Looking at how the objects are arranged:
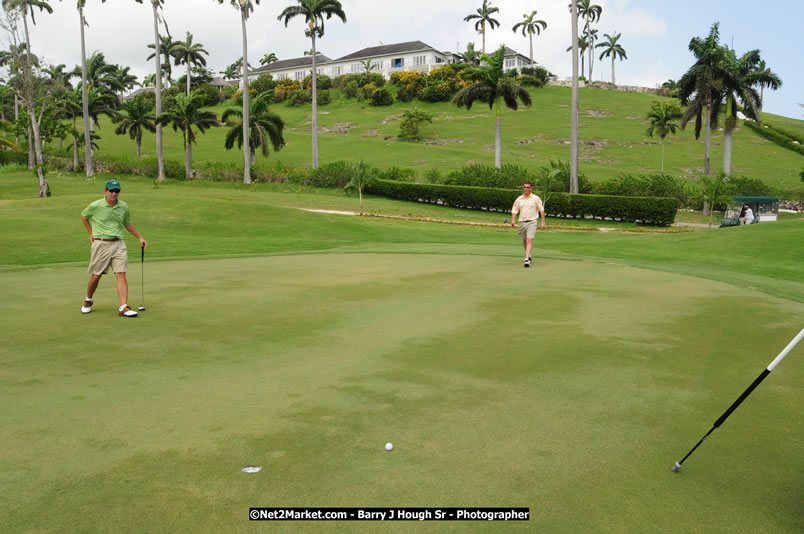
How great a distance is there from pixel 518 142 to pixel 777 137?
40.8 m

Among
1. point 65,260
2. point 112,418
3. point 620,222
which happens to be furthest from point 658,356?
point 620,222

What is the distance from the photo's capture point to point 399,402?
19.2 feet

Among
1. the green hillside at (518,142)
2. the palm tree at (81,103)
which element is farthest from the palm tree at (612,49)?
the palm tree at (81,103)

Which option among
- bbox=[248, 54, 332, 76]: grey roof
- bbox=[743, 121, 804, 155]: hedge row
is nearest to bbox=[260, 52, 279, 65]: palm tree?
bbox=[248, 54, 332, 76]: grey roof

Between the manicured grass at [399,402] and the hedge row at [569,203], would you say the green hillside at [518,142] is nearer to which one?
the hedge row at [569,203]

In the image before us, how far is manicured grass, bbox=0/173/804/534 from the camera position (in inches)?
157

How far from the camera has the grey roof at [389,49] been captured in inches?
5458

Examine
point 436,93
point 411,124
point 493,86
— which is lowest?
point 493,86

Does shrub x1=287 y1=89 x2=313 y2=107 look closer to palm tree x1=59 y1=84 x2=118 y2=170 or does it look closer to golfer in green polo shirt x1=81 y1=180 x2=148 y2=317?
palm tree x1=59 y1=84 x2=118 y2=170

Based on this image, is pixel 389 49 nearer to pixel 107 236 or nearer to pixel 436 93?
pixel 436 93

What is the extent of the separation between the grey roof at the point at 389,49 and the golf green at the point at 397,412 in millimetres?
136621

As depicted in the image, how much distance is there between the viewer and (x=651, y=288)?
13297 millimetres

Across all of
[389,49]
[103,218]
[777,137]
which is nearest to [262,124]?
[103,218]

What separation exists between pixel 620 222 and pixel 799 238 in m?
23.6
